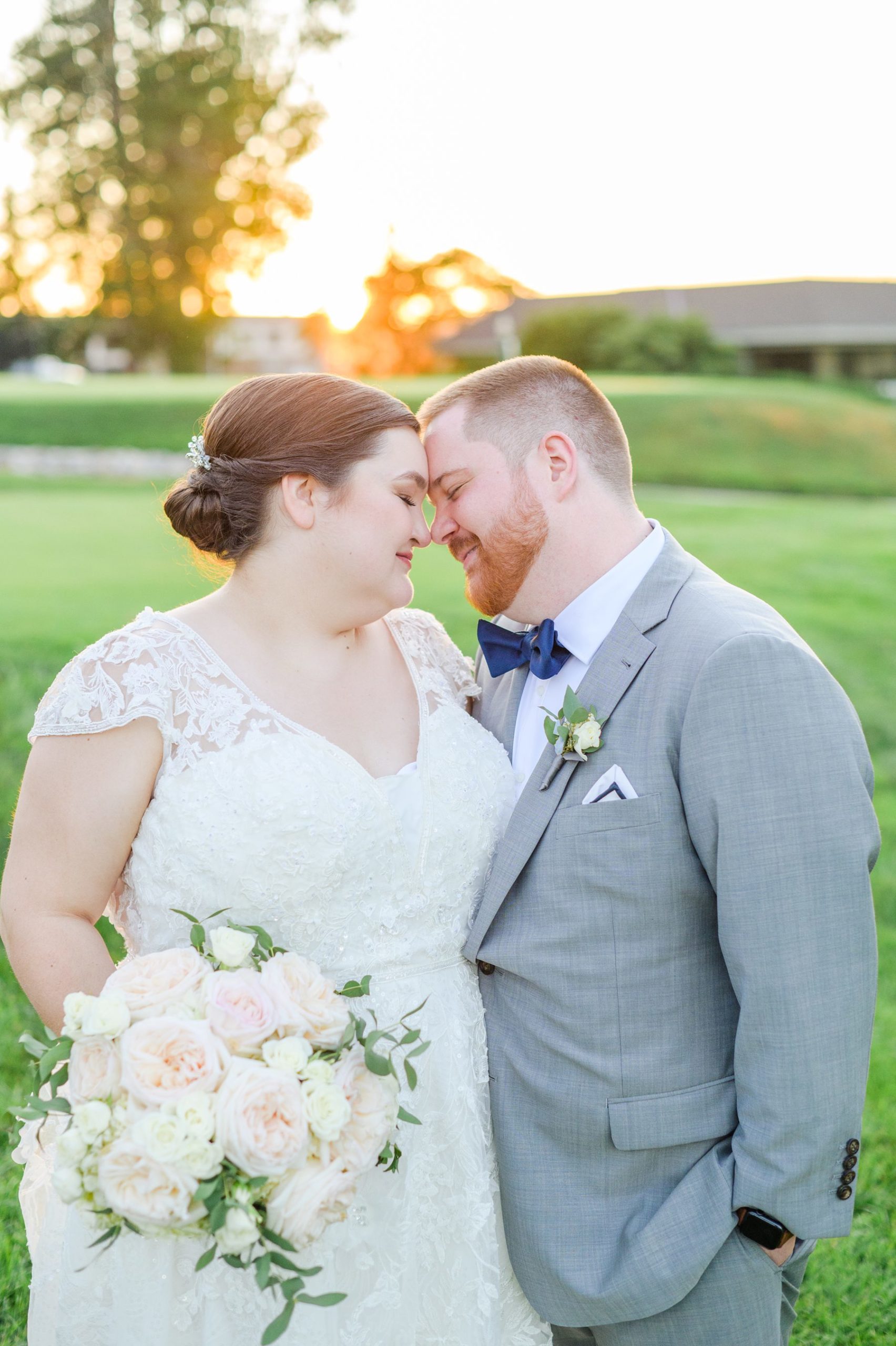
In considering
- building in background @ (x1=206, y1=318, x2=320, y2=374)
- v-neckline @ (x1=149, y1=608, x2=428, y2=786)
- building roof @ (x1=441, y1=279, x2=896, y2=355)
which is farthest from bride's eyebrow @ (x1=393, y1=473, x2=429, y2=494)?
building roof @ (x1=441, y1=279, x2=896, y2=355)

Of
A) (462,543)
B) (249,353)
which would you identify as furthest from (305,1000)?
(249,353)

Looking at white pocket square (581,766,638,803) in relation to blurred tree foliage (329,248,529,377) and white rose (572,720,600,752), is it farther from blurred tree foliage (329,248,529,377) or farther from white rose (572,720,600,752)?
blurred tree foliage (329,248,529,377)

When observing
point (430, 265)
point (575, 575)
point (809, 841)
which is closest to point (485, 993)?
point (809, 841)

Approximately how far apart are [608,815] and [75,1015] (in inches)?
43.4

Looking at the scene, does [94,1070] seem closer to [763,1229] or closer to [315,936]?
[315,936]

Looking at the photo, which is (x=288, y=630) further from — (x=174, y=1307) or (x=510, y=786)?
(x=174, y=1307)

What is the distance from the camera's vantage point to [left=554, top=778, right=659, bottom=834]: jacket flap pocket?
2398mm

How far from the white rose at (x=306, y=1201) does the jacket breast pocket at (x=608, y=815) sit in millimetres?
850

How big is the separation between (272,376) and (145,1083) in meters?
1.55

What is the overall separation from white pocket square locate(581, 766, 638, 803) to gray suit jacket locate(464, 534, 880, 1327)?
0.06ft

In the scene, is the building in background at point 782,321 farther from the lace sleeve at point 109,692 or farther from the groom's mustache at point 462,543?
the lace sleeve at point 109,692

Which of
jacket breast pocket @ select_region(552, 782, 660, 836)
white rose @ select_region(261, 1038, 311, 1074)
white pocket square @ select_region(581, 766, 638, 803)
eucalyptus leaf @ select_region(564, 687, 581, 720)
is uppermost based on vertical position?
eucalyptus leaf @ select_region(564, 687, 581, 720)

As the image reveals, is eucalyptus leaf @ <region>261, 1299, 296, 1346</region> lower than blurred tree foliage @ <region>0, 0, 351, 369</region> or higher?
lower

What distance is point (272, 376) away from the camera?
2.65m
